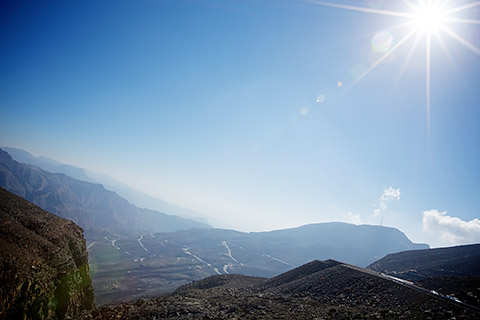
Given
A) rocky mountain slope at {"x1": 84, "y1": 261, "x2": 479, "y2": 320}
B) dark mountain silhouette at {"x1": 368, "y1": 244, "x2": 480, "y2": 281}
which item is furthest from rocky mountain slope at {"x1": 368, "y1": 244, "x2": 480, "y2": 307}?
rocky mountain slope at {"x1": 84, "y1": 261, "x2": 479, "y2": 320}

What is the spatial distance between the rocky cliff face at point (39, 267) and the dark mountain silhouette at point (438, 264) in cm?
7140

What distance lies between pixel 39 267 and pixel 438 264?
338 ft

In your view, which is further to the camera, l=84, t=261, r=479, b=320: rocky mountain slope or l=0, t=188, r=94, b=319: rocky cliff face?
l=84, t=261, r=479, b=320: rocky mountain slope

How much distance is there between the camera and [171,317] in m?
15.3

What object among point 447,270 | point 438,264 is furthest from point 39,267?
point 438,264

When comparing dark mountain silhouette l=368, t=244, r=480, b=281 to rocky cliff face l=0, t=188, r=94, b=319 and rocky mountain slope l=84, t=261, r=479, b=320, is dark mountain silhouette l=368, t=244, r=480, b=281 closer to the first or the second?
rocky mountain slope l=84, t=261, r=479, b=320

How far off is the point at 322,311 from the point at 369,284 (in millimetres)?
10832

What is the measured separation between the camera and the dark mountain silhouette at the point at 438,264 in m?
59.0

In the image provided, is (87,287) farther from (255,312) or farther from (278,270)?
(278,270)

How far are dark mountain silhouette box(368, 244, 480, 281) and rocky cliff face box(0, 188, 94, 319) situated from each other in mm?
71396

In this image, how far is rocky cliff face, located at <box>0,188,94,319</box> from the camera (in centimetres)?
1335

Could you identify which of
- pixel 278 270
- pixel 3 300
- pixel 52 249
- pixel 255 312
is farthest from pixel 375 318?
pixel 278 270

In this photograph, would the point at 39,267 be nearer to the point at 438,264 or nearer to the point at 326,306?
the point at 326,306

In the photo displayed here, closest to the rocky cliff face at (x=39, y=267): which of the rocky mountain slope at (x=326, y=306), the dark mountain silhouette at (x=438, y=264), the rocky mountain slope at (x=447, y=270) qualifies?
the rocky mountain slope at (x=326, y=306)
